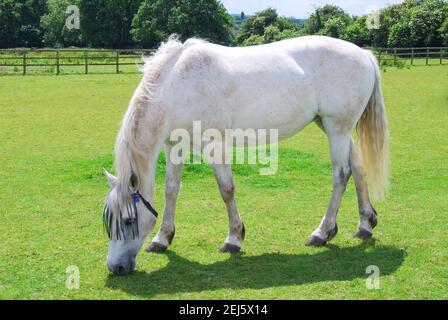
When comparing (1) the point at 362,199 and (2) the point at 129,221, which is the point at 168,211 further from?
(1) the point at 362,199

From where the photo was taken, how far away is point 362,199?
5910mm

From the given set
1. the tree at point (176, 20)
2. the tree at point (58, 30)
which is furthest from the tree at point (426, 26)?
the tree at point (58, 30)

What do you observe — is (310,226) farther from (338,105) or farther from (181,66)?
(181,66)

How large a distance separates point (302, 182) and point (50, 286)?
457 cm

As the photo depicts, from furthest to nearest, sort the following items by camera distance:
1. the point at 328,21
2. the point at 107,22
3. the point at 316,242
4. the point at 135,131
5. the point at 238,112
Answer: the point at 107,22
the point at 328,21
the point at 316,242
the point at 238,112
the point at 135,131

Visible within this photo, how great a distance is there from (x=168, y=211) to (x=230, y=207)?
65 centimetres

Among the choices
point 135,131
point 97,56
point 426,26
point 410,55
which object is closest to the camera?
point 135,131

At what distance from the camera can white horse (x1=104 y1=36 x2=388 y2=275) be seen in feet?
15.7

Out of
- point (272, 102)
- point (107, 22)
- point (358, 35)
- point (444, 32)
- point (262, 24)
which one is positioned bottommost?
point (272, 102)

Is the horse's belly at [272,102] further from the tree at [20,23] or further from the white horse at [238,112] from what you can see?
the tree at [20,23]

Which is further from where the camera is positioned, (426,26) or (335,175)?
(426,26)

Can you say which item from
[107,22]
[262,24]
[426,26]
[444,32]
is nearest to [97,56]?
[426,26]

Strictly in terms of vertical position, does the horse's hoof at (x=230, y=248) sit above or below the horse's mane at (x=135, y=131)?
below

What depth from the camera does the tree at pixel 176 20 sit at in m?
54.3
